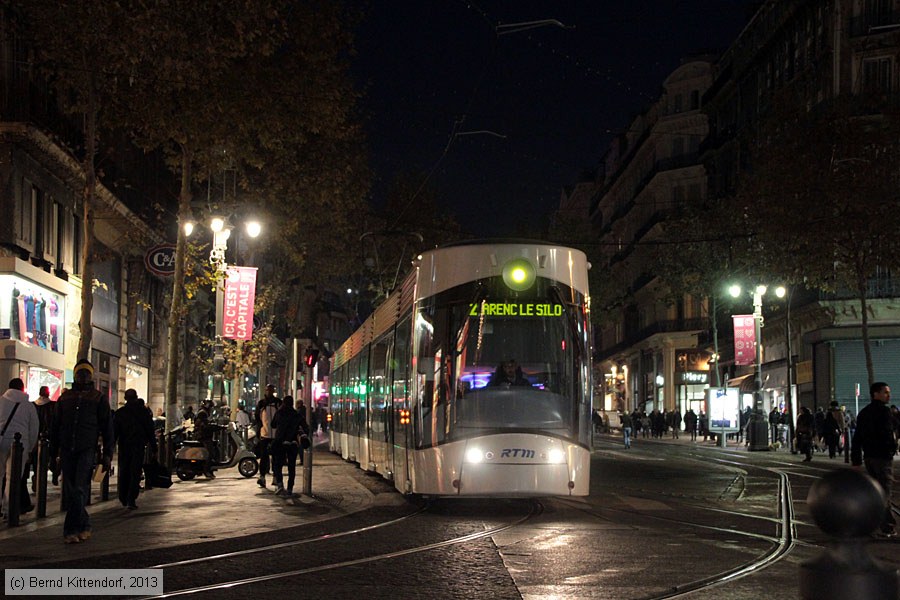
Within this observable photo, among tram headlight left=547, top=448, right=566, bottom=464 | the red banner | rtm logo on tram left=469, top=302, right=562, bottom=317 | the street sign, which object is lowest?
tram headlight left=547, top=448, right=566, bottom=464

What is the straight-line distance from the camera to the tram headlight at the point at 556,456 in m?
14.8

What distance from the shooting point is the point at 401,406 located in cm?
1711

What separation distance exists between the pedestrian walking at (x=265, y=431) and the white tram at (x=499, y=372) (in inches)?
202

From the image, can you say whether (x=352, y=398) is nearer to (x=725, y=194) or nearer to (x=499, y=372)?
(x=499, y=372)

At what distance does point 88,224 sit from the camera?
21.4m

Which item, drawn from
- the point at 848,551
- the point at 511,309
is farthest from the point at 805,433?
the point at 848,551

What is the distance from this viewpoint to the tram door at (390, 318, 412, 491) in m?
16.4

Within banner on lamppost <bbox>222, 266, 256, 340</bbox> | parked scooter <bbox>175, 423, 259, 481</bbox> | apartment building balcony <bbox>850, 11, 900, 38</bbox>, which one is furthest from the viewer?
apartment building balcony <bbox>850, 11, 900, 38</bbox>

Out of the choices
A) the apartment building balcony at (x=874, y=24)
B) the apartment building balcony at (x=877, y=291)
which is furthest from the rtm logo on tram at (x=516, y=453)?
the apartment building balcony at (x=874, y=24)

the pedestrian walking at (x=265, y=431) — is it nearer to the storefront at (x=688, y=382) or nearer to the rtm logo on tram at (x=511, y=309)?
the rtm logo on tram at (x=511, y=309)

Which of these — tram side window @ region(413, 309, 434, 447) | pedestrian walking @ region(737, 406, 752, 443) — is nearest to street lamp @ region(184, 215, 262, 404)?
tram side window @ region(413, 309, 434, 447)

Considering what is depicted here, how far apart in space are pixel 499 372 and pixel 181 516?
4411mm

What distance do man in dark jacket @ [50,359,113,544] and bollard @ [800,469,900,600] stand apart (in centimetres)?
1004

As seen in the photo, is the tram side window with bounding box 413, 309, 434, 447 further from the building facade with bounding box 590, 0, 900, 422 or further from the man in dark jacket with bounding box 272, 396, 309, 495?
the building facade with bounding box 590, 0, 900, 422
